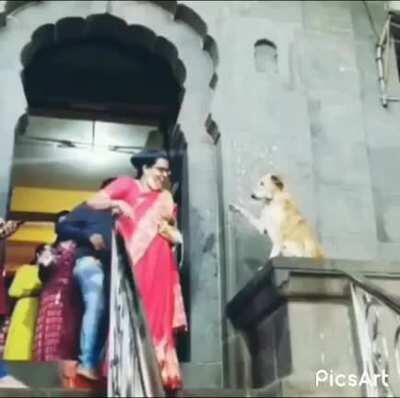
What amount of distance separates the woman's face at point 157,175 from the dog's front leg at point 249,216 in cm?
64

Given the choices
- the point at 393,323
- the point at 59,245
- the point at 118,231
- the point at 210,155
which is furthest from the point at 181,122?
the point at 393,323

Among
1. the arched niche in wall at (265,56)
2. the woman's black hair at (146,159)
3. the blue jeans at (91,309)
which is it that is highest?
the arched niche in wall at (265,56)

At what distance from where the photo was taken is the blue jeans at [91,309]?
17.5 feet

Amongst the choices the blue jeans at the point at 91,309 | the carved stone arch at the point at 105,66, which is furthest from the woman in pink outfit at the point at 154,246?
the carved stone arch at the point at 105,66

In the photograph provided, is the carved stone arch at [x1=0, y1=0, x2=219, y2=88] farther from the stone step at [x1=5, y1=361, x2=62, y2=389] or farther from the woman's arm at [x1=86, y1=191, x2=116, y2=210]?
the stone step at [x1=5, y1=361, x2=62, y2=389]

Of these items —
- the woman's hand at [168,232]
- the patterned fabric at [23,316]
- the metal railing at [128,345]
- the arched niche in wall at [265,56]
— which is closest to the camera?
the metal railing at [128,345]

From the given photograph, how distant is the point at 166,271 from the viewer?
546cm

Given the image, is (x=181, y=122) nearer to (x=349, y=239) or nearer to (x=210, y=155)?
(x=210, y=155)

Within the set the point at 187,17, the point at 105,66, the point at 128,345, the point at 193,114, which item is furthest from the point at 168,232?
the point at 105,66

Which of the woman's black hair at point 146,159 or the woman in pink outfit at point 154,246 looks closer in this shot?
the woman in pink outfit at point 154,246

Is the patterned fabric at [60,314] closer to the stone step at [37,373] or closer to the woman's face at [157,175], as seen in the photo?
the stone step at [37,373]

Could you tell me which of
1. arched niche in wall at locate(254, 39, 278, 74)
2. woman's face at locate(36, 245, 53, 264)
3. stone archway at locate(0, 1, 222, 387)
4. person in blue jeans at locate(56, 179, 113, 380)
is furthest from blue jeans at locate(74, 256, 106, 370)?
arched niche in wall at locate(254, 39, 278, 74)

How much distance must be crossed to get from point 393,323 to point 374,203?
6.09 ft

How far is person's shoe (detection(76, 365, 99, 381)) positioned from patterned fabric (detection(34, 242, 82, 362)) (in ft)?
1.63
